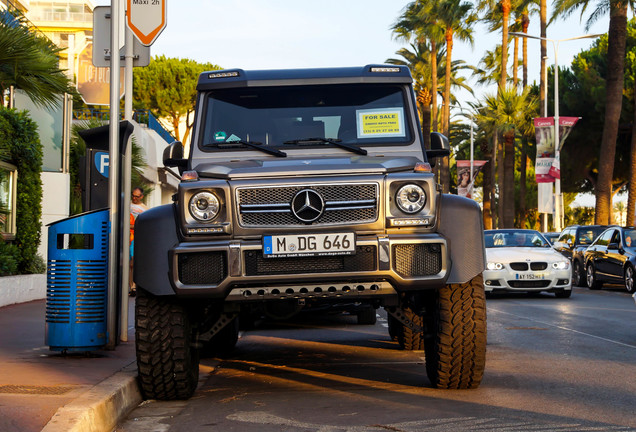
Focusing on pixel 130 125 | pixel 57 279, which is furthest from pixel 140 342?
pixel 130 125

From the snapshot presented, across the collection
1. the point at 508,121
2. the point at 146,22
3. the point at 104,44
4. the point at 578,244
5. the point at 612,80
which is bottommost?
the point at 578,244

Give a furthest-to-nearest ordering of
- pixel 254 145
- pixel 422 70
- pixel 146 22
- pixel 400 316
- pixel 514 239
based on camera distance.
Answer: pixel 422 70 < pixel 514 239 < pixel 146 22 < pixel 254 145 < pixel 400 316

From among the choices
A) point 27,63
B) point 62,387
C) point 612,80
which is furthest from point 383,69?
point 612,80

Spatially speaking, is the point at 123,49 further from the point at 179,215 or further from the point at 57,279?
the point at 179,215

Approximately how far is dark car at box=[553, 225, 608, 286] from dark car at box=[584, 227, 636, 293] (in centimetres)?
81

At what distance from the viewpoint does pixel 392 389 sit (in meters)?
7.66

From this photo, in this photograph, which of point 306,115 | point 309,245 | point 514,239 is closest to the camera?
point 309,245

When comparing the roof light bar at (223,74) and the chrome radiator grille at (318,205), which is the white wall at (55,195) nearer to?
the roof light bar at (223,74)

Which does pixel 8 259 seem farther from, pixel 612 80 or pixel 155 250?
pixel 612 80

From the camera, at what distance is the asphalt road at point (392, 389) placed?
6.32m

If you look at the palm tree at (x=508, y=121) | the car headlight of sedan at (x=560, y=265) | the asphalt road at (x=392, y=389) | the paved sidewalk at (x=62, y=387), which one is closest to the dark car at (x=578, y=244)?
the car headlight of sedan at (x=560, y=265)

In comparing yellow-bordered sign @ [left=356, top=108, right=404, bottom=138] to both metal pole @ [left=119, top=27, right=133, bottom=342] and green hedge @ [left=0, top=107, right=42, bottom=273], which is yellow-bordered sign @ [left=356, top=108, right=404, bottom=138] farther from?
green hedge @ [left=0, top=107, right=42, bottom=273]

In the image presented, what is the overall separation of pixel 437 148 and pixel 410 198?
1.38 meters

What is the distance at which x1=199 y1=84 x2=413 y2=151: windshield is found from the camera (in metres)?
8.12
